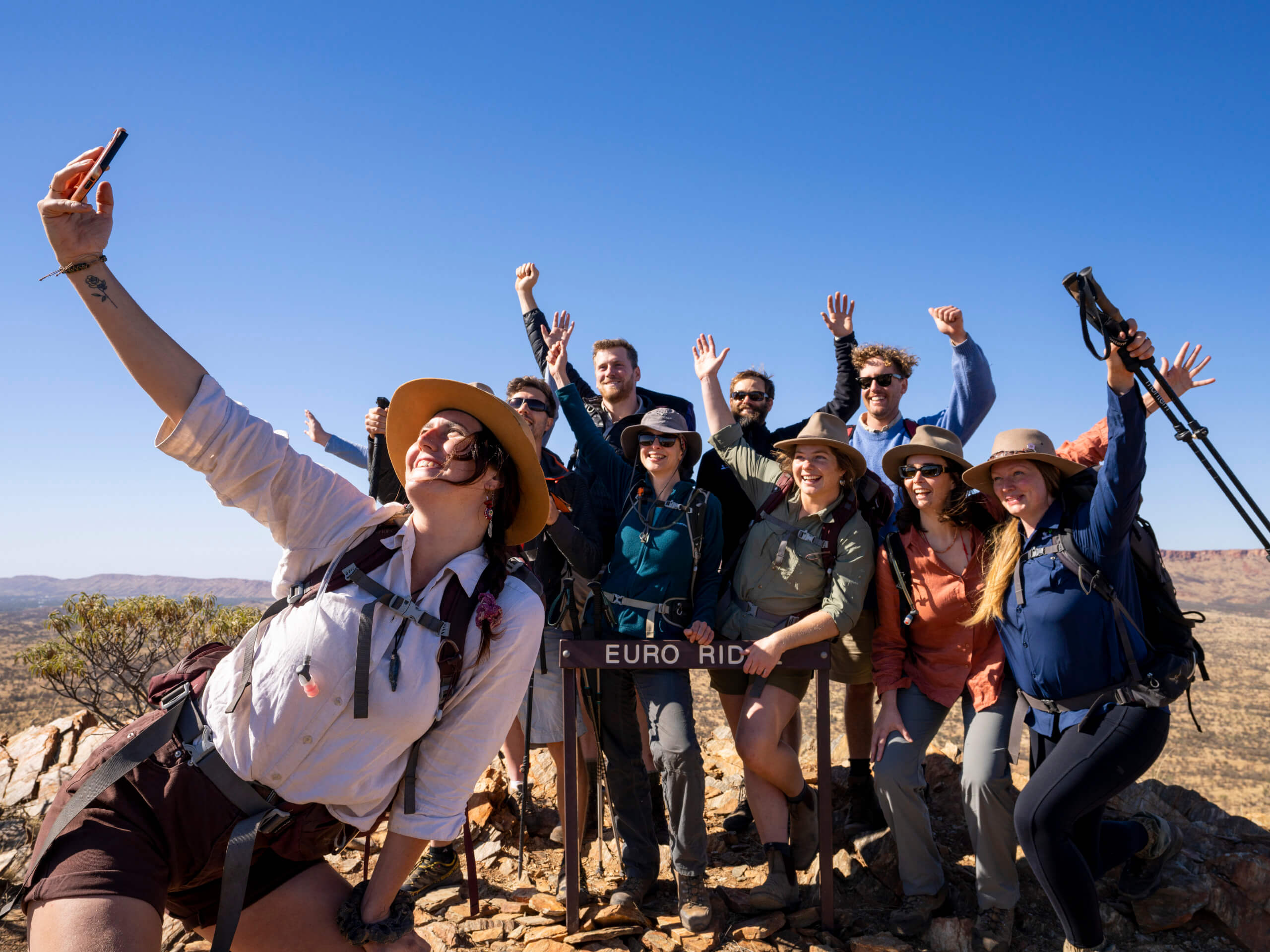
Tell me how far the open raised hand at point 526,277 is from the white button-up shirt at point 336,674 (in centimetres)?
506

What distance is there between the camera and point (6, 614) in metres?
86.8

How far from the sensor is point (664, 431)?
505 centimetres

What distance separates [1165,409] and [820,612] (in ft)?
6.63

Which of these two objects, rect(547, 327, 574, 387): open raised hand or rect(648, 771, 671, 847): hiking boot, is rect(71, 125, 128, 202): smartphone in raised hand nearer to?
rect(547, 327, 574, 387): open raised hand

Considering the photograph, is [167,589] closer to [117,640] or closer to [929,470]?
[117,640]

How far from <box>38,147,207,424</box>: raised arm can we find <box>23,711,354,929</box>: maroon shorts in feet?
3.06

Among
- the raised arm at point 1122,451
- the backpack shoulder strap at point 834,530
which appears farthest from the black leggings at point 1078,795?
the backpack shoulder strap at point 834,530

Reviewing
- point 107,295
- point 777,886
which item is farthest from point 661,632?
point 107,295

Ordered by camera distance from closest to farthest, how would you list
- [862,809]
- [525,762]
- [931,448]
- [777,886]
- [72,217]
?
1. [72,217]
2. [777,886]
3. [931,448]
4. [525,762]
5. [862,809]

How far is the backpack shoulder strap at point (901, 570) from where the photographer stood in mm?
4691

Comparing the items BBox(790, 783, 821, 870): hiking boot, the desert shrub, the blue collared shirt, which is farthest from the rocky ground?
the desert shrub

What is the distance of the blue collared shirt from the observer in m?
3.73

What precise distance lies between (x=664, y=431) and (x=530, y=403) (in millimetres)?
1040

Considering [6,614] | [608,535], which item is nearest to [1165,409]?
[608,535]
